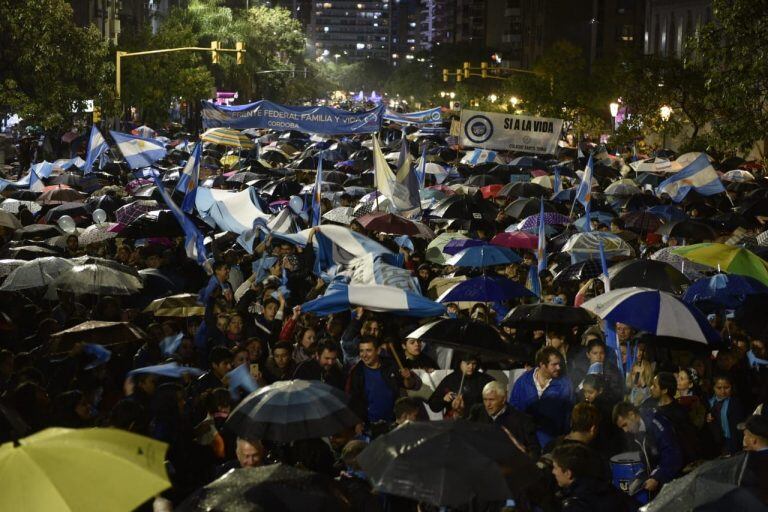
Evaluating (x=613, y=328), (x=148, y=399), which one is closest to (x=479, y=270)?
(x=613, y=328)

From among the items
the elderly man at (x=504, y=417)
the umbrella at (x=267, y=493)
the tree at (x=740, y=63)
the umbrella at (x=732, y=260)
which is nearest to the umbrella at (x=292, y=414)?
the elderly man at (x=504, y=417)

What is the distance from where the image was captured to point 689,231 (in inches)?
659

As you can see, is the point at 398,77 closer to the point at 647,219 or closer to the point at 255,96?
the point at 255,96

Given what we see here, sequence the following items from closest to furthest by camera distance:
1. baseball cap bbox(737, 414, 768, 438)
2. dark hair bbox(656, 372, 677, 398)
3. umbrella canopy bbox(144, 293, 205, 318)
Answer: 1. baseball cap bbox(737, 414, 768, 438)
2. dark hair bbox(656, 372, 677, 398)
3. umbrella canopy bbox(144, 293, 205, 318)

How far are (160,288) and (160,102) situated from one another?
4968cm

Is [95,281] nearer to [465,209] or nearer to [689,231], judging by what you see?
[689,231]

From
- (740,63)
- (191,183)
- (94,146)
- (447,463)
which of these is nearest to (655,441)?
(447,463)

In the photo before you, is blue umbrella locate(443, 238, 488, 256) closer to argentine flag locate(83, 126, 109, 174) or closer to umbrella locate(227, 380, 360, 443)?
umbrella locate(227, 380, 360, 443)

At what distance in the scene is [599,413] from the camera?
819 centimetres

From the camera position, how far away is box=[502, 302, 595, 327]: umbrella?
11172mm

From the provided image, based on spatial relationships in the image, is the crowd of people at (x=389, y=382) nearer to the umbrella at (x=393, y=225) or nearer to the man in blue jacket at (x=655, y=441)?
the man in blue jacket at (x=655, y=441)

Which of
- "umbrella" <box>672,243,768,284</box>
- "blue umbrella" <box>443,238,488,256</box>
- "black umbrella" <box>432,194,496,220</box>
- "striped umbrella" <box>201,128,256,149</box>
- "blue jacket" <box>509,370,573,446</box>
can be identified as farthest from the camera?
"striped umbrella" <box>201,128,256,149</box>

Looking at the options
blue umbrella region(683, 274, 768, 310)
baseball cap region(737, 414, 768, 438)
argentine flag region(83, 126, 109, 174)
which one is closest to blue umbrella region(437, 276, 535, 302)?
blue umbrella region(683, 274, 768, 310)

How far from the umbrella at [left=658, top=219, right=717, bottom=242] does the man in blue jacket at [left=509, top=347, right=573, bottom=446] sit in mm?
7726
